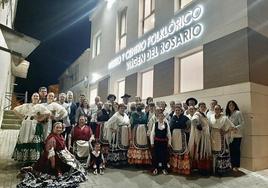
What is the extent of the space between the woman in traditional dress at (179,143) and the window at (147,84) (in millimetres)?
3847

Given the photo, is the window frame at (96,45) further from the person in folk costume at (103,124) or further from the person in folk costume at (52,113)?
the person in folk costume at (52,113)

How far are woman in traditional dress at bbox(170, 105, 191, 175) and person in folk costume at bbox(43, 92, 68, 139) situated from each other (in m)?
2.54

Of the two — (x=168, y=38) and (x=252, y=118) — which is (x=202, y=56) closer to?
(x=168, y=38)

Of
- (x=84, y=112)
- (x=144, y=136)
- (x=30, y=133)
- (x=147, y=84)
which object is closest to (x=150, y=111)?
(x=144, y=136)

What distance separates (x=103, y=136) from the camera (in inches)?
244

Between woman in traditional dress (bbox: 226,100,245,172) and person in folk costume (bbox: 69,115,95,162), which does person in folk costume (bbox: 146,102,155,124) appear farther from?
woman in traditional dress (bbox: 226,100,245,172)

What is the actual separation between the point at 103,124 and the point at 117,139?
512 millimetres

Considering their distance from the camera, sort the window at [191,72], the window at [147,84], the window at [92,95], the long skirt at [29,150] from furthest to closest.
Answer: the window at [92,95] → the window at [147,84] → the window at [191,72] → the long skirt at [29,150]

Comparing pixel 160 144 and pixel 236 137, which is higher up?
Answer: pixel 236 137

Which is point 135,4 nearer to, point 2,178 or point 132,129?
point 132,129

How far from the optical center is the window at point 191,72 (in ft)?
25.0

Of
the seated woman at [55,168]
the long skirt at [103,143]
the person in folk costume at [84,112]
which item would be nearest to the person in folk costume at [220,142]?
the long skirt at [103,143]

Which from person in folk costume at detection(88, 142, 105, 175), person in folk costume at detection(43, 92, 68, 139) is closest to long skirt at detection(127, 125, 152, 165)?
person in folk costume at detection(88, 142, 105, 175)

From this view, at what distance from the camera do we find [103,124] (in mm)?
6293
